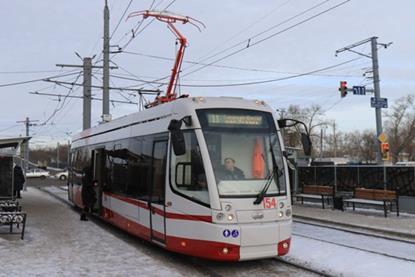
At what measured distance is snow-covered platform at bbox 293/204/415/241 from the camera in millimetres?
14953

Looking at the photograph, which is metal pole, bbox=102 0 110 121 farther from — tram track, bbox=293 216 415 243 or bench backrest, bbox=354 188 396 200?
bench backrest, bbox=354 188 396 200

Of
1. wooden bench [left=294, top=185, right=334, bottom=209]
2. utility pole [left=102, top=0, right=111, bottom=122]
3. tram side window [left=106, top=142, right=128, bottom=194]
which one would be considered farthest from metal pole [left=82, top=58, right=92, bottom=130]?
tram side window [left=106, top=142, right=128, bottom=194]

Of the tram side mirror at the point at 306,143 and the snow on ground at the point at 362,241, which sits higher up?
the tram side mirror at the point at 306,143

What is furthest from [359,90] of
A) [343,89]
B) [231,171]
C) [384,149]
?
[231,171]

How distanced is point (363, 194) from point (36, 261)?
14.0 metres

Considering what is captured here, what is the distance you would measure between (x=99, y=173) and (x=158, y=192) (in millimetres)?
6145

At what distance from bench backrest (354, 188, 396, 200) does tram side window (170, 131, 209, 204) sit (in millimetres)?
11313

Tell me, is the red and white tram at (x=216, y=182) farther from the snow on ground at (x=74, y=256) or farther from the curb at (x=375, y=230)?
the curb at (x=375, y=230)

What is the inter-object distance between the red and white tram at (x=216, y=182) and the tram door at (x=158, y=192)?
0.02m

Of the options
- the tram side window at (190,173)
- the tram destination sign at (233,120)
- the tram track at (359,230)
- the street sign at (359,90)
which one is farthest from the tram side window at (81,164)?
the street sign at (359,90)

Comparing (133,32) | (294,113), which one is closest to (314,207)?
(133,32)

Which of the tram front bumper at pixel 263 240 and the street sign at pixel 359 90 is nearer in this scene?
the tram front bumper at pixel 263 240

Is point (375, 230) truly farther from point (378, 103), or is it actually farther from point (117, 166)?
point (378, 103)

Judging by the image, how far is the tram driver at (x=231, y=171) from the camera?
941 centimetres
